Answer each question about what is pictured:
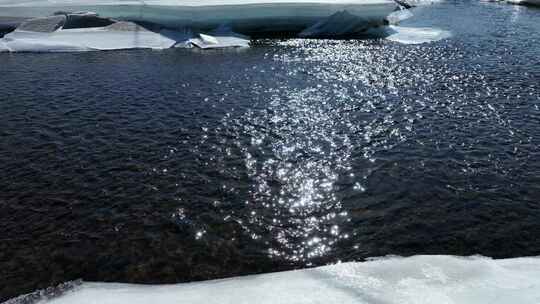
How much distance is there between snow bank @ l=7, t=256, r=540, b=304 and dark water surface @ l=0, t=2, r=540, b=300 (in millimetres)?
550

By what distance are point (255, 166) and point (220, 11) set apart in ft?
53.3

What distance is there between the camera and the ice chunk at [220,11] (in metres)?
26.3

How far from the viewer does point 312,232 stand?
1014 centimetres

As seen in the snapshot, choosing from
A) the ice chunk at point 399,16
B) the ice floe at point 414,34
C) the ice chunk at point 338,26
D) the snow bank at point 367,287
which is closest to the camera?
the snow bank at point 367,287

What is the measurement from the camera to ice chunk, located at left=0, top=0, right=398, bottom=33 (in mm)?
26312

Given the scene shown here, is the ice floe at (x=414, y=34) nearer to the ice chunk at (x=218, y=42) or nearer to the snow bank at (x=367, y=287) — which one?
the ice chunk at (x=218, y=42)

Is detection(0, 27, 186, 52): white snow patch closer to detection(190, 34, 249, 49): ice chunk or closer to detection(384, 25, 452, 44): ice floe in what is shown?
detection(190, 34, 249, 49): ice chunk

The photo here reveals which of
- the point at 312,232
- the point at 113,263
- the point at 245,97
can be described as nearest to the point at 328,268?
the point at 312,232

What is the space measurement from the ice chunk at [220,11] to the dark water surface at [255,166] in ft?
19.1

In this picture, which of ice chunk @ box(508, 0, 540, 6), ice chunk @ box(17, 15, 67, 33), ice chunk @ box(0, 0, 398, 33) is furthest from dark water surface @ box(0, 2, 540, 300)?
ice chunk @ box(508, 0, 540, 6)

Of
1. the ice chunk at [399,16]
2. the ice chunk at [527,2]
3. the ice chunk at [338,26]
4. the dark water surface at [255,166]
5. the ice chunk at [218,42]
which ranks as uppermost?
the ice chunk at [527,2]

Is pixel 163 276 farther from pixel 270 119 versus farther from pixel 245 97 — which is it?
pixel 245 97

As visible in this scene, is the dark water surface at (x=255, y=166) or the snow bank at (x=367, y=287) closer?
the snow bank at (x=367, y=287)

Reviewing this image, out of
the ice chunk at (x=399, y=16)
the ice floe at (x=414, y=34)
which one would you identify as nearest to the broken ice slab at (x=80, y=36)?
the ice floe at (x=414, y=34)
